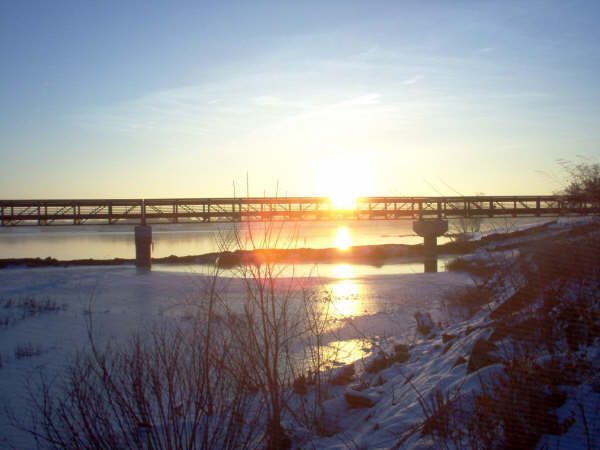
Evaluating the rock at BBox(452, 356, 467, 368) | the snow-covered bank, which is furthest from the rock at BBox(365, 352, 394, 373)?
the rock at BBox(452, 356, 467, 368)

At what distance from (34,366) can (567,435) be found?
27.4 feet

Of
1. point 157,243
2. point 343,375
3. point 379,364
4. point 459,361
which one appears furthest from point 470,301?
point 157,243

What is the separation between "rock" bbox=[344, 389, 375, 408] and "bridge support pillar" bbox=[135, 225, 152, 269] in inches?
1160

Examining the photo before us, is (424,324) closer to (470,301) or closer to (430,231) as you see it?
(470,301)

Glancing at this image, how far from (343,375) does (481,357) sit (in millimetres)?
2820

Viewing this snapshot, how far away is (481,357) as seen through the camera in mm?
5379

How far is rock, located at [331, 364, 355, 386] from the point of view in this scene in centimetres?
757

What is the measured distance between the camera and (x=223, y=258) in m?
5.94

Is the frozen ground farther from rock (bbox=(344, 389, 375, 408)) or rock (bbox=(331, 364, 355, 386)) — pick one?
rock (bbox=(344, 389, 375, 408))

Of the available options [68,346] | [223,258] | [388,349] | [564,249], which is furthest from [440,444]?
[68,346]

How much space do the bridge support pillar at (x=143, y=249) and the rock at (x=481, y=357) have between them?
3070 cm

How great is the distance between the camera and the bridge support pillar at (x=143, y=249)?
34.8 meters

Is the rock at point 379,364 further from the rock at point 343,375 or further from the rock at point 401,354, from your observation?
the rock at point 343,375

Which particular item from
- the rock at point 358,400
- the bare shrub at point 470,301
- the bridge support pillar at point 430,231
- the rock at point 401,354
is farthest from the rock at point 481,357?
the bridge support pillar at point 430,231
